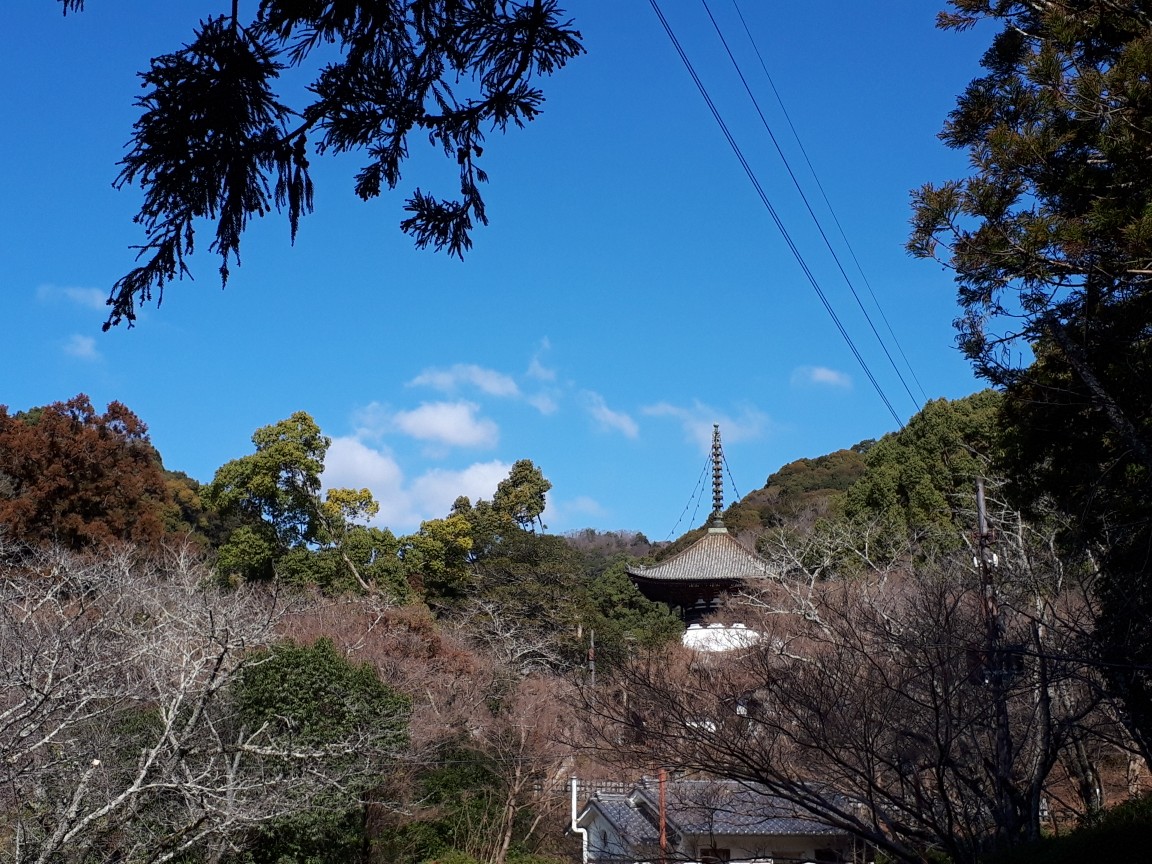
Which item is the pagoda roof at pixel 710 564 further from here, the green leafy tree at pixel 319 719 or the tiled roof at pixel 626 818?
the green leafy tree at pixel 319 719

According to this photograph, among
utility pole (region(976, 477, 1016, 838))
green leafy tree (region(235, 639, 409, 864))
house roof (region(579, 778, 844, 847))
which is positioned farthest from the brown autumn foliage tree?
utility pole (region(976, 477, 1016, 838))

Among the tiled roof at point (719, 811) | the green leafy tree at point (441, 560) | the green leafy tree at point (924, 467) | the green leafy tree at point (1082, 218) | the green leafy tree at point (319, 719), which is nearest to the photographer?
the green leafy tree at point (1082, 218)

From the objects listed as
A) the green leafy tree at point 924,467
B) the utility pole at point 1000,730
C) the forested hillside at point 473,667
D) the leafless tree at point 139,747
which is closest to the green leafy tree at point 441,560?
the forested hillside at point 473,667

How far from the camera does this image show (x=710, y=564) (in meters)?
26.5

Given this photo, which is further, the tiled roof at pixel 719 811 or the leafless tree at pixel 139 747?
the tiled roof at pixel 719 811

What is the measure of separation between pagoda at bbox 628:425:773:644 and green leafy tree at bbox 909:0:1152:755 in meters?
18.7

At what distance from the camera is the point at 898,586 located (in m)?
14.7

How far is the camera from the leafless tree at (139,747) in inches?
245

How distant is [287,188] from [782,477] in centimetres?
4530

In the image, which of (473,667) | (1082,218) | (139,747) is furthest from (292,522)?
(1082,218)

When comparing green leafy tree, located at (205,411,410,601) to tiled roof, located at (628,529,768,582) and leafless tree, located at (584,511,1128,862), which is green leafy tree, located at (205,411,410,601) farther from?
leafless tree, located at (584,511,1128,862)

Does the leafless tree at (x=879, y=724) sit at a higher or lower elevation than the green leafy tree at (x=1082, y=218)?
lower

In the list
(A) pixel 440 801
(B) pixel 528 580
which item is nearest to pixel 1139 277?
(A) pixel 440 801

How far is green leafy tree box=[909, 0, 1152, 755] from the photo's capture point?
5.68 metres
